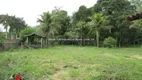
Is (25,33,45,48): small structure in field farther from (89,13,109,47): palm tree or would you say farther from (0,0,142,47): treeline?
(89,13,109,47): palm tree

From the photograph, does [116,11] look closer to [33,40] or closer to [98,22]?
[98,22]

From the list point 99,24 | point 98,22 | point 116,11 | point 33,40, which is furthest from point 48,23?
point 116,11

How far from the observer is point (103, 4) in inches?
926

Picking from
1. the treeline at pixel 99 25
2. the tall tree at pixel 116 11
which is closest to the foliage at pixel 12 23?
the treeline at pixel 99 25

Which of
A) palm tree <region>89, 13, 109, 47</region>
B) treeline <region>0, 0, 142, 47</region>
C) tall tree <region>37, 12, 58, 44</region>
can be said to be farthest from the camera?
treeline <region>0, 0, 142, 47</region>

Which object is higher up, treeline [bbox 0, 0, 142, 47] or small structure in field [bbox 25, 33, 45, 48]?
treeline [bbox 0, 0, 142, 47]

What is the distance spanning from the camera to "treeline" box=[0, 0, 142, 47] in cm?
2109

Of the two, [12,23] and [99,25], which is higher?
[12,23]

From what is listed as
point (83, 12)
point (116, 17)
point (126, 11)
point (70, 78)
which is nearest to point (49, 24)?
point (83, 12)

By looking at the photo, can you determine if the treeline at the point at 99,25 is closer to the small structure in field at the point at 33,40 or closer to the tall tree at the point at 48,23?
the tall tree at the point at 48,23

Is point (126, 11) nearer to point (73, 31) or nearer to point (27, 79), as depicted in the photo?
point (73, 31)

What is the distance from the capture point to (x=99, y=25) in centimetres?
2108

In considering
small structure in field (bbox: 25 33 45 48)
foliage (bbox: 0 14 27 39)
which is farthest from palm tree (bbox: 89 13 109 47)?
foliage (bbox: 0 14 27 39)

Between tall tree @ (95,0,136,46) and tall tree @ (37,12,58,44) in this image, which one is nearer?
tall tree @ (37,12,58,44)
